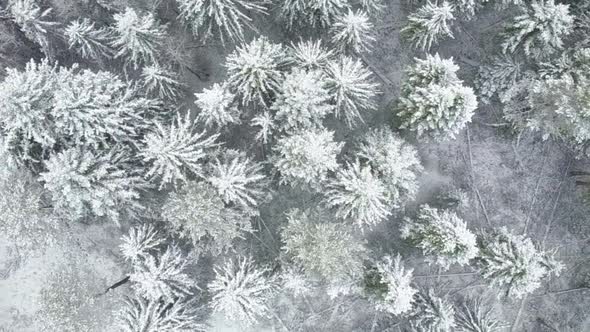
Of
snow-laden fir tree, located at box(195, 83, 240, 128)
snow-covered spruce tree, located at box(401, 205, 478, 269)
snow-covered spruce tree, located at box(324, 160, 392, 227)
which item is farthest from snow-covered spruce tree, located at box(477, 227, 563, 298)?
snow-laden fir tree, located at box(195, 83, 240, 128)

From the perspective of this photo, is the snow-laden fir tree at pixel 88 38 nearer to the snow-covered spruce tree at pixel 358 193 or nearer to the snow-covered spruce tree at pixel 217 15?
the snow-covered spruce tree at pixel 217 15

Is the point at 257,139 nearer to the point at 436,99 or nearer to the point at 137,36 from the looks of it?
the point at 137,36

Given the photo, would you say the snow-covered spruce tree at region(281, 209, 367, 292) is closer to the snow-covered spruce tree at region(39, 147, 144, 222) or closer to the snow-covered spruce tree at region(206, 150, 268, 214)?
the snow-covered spruce tree at region(206, 150, 268, 214)

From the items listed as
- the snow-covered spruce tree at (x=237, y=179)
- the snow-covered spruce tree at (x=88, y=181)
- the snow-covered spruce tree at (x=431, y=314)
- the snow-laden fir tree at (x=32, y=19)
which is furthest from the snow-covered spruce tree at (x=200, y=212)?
the snow-covered spruce tree at (x=431, y=314)

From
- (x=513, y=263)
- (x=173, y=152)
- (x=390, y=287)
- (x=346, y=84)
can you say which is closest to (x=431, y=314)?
(x=390, y=287)

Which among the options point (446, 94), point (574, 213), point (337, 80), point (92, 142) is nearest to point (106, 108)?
point (92, 142)
